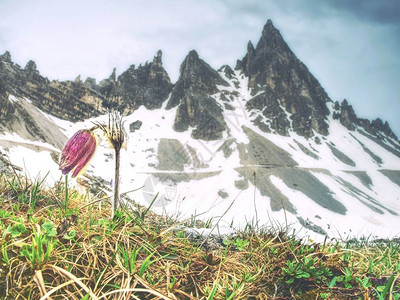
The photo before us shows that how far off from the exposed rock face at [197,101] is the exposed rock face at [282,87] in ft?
63.8

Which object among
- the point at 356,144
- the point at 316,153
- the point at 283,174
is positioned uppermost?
the point at 356,144

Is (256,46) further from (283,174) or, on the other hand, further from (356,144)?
(283,174)

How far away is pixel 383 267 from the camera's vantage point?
235 centimetres

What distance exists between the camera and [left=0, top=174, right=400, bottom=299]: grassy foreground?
140 centimetres

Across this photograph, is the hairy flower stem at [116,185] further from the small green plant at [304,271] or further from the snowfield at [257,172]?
the snowfield at [257,172]

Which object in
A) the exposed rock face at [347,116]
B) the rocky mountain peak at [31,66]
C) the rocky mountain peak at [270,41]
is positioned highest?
the rocky mountain peak at [270,41]

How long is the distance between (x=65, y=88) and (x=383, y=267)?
376 ft

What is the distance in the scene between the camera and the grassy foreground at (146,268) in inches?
55.3

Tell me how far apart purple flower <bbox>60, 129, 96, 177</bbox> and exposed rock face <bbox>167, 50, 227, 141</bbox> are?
9676 cm

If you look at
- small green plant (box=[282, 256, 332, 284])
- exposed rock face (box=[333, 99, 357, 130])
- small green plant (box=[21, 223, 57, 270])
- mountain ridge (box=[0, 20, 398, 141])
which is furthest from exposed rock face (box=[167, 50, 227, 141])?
small green plant (box=[21, 223, 57, 270])

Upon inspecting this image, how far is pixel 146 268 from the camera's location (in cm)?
160

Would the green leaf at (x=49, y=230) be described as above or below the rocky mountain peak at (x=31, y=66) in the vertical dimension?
below

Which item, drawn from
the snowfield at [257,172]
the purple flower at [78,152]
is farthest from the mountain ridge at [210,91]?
the purple flower at [78,152]

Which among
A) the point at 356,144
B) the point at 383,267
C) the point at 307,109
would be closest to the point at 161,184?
the point at 383,267
